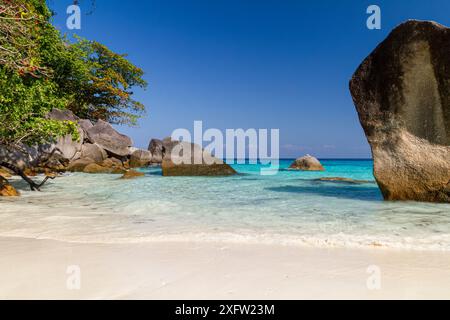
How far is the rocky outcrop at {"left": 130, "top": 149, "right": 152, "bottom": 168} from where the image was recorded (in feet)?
77.7

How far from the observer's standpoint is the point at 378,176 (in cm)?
692

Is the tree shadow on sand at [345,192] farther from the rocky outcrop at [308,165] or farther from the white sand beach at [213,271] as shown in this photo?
the rocky outcrop at [308,165]

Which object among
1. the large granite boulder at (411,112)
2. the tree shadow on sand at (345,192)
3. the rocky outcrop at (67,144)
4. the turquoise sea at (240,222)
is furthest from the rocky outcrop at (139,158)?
the large granite boulder at (411,112)

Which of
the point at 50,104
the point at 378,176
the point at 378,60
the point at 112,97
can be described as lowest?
the point at 378,176

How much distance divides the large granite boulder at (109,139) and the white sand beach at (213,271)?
19112 millimetres

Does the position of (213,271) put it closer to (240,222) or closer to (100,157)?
(240,222)

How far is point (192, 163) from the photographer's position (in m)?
15.6

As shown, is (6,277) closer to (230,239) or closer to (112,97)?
(230,239)

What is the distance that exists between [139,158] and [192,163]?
33.0 ft

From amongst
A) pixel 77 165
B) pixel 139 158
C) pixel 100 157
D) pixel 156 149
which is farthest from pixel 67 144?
pixel 156 149
